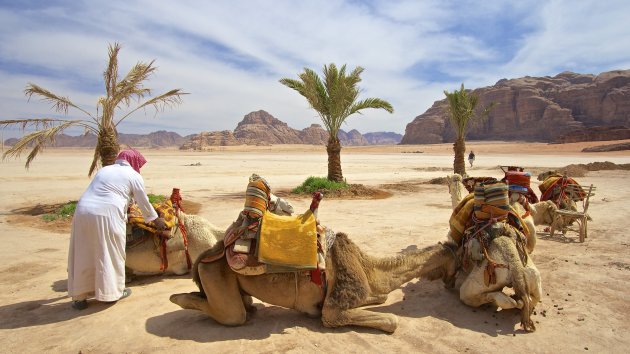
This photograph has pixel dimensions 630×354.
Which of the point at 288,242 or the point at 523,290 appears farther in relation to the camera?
the point at 523,290

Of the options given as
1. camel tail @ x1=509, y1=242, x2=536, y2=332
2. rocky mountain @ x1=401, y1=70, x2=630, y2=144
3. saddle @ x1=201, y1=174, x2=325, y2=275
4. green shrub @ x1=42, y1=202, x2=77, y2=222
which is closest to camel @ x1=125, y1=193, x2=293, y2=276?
saddle @ x1=201, y1=174, x2=325, y2=275

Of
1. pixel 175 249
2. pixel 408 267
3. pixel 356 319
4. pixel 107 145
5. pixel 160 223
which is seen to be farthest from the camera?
pixel 107 145

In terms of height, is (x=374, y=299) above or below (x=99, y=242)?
below

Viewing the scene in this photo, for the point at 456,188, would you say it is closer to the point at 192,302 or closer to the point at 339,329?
the point at 339,329

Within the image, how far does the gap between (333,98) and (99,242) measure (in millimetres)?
14009

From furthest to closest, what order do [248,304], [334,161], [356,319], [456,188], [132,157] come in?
[334,161], [456,188], [132,157], [248,304], [356,319]

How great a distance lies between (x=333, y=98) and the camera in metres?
17.6

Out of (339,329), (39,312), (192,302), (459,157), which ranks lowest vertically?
(39,312)

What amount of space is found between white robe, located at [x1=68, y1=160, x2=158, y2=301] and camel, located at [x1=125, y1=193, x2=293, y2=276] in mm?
762

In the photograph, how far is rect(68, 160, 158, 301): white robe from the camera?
15.1 ft

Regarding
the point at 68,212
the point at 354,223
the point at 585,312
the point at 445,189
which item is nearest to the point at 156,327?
the point at 585,312

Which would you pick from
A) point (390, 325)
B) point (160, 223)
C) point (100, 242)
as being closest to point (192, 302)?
point (100, 242)

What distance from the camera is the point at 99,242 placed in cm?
461

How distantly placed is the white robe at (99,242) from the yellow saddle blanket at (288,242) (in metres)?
2.00
